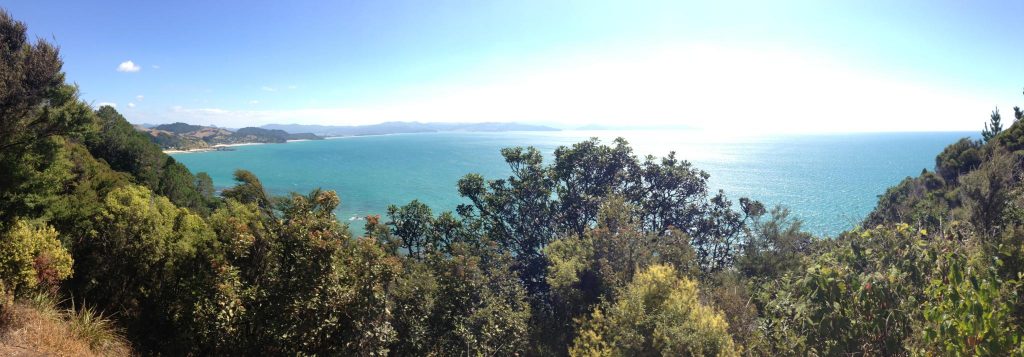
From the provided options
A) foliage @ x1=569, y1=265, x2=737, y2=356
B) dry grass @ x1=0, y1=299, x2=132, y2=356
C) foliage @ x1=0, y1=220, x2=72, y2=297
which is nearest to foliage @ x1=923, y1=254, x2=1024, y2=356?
foliage @ x1=569, y1=265, x2=737, y2=356

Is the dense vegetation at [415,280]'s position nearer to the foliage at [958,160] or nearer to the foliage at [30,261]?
the foliage at [30,261]

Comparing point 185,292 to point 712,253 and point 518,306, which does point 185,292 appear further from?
point 712,253

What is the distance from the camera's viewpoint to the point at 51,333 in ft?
24.6

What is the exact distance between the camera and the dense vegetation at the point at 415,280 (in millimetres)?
5270

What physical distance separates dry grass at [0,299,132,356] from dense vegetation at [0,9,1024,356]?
196 millimetres

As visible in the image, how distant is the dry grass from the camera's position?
705 cm

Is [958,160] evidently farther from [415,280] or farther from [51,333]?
[51,333]

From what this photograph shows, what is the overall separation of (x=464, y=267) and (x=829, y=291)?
801 centimetres

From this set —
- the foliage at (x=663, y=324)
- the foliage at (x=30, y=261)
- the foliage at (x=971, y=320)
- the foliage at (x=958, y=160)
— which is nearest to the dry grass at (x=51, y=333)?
the foliage at (x=30, y=261)

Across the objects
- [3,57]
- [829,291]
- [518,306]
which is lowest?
[518,306]

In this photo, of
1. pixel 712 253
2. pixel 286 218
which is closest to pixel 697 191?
pixel 712 253

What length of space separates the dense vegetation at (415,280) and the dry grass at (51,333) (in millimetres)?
196

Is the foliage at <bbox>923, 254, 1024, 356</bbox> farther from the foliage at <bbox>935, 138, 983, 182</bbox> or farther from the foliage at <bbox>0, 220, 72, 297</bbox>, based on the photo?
the foliage at <bbox>935, 138, 983, 182</bbox>

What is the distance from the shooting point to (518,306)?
1377 centimetres
